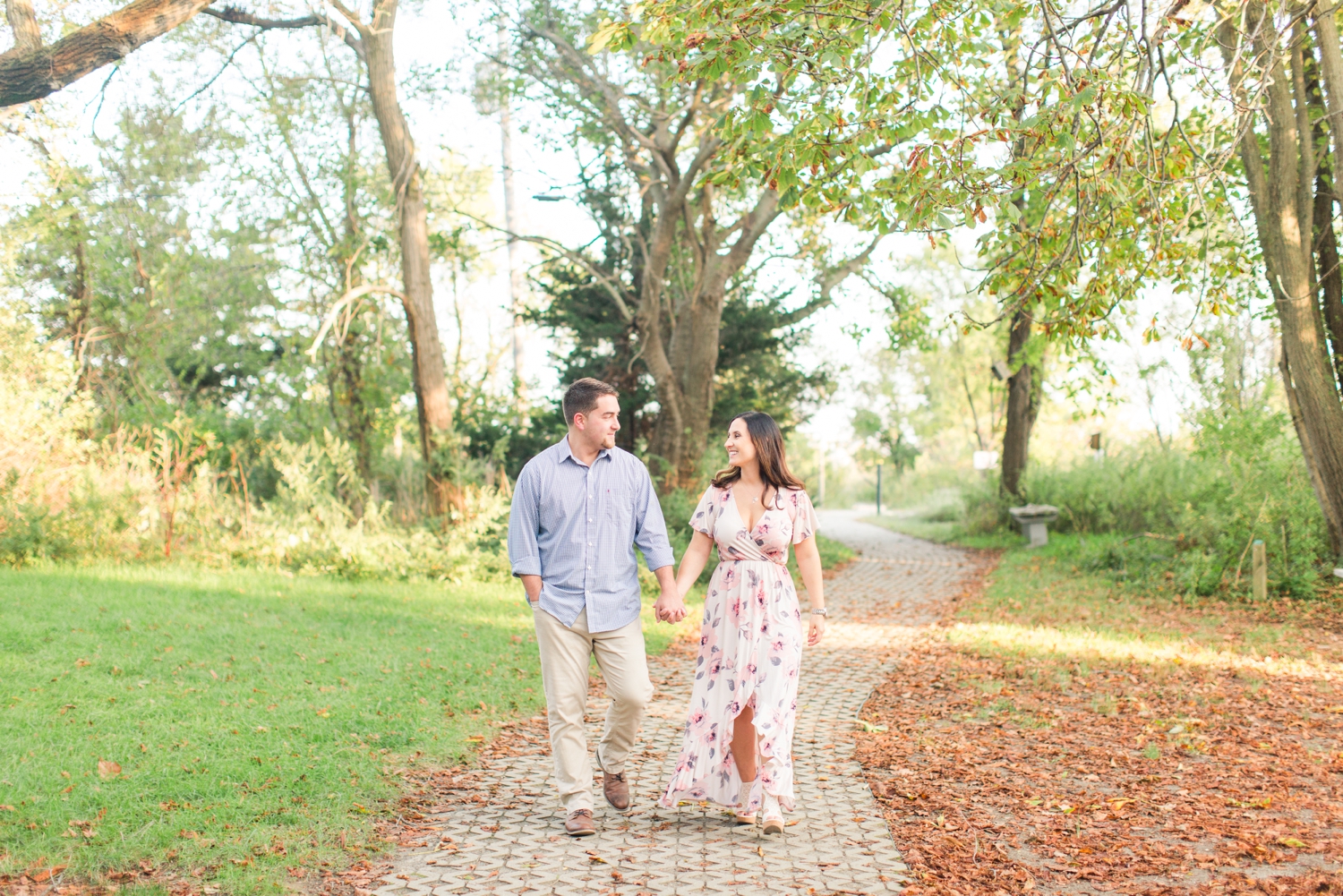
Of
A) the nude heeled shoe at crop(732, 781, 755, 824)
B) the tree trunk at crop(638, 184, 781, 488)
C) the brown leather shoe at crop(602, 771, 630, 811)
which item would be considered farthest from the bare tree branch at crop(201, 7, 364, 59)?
the nude heeled shoe at crop(732, 781, 755, 824)

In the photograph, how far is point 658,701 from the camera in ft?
25.2

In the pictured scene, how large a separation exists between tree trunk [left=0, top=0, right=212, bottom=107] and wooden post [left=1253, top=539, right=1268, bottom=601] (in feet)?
39.5

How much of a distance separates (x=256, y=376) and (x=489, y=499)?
15.3 meters

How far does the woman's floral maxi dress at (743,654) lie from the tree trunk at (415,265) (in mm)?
9884

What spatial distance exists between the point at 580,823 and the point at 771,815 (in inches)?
34.9

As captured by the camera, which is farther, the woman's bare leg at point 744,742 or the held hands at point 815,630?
the held hands at point 815,630

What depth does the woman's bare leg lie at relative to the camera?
4824mm

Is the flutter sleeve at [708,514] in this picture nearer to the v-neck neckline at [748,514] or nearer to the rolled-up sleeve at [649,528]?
the v-neck neckline at [748,514]

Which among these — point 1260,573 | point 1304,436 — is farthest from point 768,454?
point 1260,573

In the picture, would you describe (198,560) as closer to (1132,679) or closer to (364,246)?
(364,246)

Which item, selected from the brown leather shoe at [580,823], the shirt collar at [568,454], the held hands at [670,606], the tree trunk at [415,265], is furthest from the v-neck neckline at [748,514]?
the tree trunk at [415,265]

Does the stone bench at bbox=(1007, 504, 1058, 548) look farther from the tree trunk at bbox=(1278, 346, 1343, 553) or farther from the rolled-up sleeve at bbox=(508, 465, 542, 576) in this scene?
the rolled-up sleeve at bbox=(508, 465, 542, 576)

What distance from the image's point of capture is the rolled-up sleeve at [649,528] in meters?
4.84

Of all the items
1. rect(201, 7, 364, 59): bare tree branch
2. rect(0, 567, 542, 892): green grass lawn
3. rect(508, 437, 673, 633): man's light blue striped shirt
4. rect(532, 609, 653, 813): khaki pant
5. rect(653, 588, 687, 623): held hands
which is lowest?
rect(0, 567, 542, 892): green grass lawn
